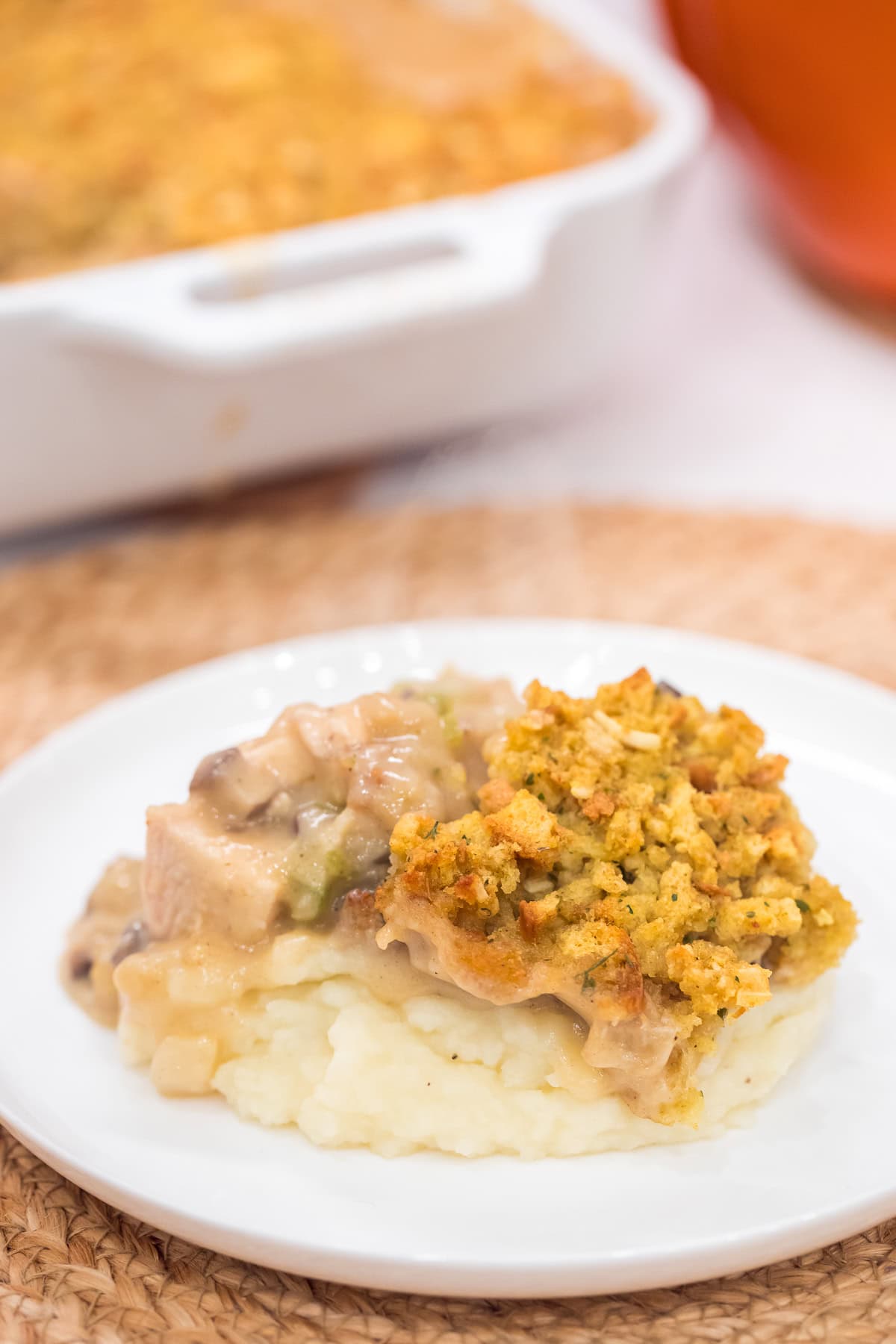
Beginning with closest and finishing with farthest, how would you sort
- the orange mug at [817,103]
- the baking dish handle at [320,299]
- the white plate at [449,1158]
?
the white plate at [449,1158], the baking dish handle at [320,299], the orange mug at [817,103]

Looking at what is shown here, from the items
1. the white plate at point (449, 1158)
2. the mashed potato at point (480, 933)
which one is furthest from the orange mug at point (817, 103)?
the mashed potato at point (480, 933)

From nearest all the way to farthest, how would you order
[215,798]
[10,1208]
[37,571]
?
[10,1208]
[215,798]
[37,571]

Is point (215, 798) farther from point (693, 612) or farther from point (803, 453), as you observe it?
point (803, 453)

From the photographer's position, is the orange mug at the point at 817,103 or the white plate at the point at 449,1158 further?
the orange mug at the point at 817,103

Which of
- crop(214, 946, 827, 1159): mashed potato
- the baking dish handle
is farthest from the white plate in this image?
the baking dish handle

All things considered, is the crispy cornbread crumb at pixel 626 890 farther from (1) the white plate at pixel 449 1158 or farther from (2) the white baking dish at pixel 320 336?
(2) the white baking dish at pixel 320 336

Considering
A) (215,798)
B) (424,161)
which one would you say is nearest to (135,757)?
(215,798)

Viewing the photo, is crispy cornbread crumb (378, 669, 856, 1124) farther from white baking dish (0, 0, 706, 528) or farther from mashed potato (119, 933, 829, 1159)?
white baking dish (0, 0, 706, 528)
